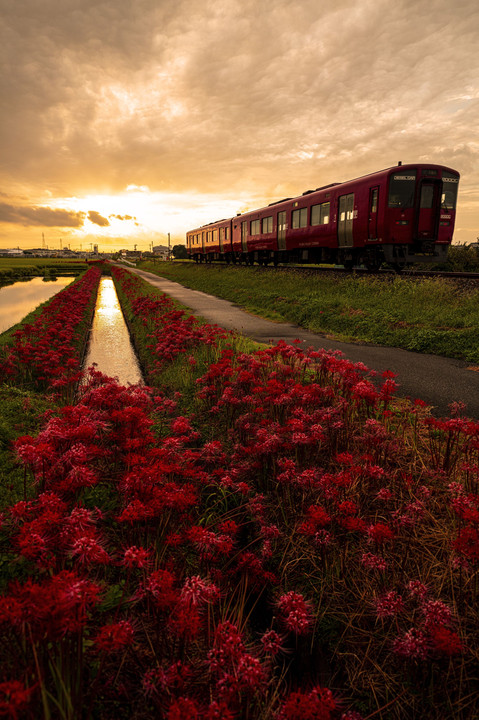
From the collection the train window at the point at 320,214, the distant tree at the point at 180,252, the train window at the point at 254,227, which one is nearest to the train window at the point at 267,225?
the train window at the point at 254,227

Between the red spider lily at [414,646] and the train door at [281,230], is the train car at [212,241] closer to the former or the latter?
the train door at [281,230]

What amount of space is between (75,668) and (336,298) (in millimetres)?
12105

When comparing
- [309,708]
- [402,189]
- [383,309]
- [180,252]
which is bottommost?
[309,708]

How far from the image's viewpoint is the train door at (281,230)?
20.5 metres

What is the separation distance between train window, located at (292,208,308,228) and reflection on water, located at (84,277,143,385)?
991 cm

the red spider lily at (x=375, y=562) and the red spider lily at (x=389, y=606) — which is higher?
the red spider lily at (x=389, y=606)

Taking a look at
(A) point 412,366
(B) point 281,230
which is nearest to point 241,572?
(A) point 412,366

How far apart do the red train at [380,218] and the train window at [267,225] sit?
231 centimetres

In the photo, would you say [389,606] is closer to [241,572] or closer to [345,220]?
[241,572]

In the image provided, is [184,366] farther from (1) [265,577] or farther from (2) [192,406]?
(1) [265,577]

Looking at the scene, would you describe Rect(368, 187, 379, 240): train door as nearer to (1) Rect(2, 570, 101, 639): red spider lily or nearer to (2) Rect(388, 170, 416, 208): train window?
(2) Rect(388, 170, 416, 208): train window

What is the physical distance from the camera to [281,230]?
20.9 metres

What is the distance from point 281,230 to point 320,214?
419cm

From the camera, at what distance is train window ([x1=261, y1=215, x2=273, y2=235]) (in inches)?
877
